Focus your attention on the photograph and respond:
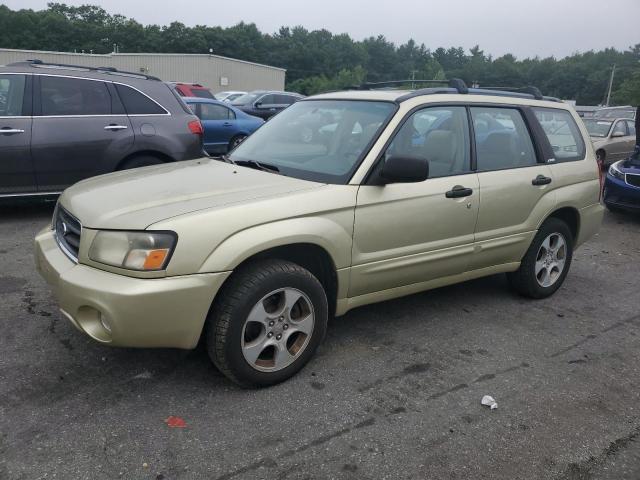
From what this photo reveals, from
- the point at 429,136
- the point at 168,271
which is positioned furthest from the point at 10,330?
the point at 429,136

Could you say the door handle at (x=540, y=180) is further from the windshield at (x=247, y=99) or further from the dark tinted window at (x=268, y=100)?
the windshield at (x=247, y=99)

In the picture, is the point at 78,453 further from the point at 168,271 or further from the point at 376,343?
the point at 376,343

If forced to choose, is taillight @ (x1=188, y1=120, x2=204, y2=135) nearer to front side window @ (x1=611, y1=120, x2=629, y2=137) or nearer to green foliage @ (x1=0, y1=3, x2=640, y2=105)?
front side window @ (x1=611, y1=120, x2=629, y2=137)

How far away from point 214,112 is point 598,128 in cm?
956

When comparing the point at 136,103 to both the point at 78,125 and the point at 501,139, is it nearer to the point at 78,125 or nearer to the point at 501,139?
the point at 78,125

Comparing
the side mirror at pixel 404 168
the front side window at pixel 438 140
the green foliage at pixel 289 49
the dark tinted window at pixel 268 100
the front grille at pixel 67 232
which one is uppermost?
the green foliage at pixel 289 49

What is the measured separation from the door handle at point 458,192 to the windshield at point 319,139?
2.21 feet

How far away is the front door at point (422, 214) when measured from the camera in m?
3.52

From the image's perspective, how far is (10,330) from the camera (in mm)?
3719

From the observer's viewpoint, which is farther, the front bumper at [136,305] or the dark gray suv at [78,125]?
the dark gray suv at [78,125]

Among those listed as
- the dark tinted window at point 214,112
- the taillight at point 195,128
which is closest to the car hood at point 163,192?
the taillight at point 195,128

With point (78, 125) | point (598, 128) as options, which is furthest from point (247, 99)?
point (78, 125)

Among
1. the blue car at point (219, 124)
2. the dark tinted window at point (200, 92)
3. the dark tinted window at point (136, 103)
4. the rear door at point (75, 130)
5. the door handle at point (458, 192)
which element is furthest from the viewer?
the dark tinted window at point (200, 92)

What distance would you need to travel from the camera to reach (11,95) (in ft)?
20.4
